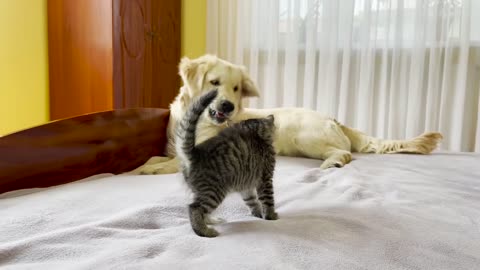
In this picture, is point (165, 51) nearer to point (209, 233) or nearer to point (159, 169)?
point (159, 169)

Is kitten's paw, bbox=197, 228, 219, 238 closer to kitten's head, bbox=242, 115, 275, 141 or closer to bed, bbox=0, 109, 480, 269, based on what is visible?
bed, bbox=0, 109, 480, 269

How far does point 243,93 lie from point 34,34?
1.39 meters

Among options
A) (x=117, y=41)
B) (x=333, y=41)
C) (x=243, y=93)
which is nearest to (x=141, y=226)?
(x=243, y=93)

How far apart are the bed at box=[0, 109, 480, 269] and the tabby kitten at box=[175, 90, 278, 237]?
48 mm

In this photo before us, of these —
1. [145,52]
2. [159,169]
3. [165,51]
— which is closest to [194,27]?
[165,51]

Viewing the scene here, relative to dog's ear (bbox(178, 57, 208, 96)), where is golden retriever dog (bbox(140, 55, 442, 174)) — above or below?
below

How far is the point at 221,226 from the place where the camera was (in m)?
0.93

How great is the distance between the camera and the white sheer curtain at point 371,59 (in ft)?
8.39

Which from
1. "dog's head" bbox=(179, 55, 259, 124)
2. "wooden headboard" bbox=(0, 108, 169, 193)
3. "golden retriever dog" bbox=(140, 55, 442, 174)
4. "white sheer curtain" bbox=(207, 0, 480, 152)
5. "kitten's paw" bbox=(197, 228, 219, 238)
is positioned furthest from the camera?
"white sheer curtain" bbox=(207, 0, 480, 152)

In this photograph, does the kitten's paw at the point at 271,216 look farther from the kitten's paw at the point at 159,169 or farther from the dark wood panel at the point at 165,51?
the dark wood panel at the point at 165,51

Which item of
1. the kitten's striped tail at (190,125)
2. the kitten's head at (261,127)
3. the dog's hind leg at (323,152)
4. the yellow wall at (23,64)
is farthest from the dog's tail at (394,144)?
the yellow wall at (23,64)

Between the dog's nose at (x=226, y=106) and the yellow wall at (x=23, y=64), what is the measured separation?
1.46 meters

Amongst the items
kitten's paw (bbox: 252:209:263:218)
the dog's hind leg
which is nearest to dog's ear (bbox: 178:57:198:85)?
the dog's hind leg

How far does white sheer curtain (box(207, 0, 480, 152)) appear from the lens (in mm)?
2557
